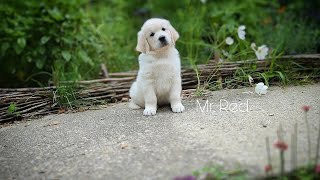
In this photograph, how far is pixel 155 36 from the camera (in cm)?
345

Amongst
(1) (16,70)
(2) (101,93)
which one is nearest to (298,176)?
(2) (101,93)

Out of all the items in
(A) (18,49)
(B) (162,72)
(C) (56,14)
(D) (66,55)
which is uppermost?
(C) (56,14)

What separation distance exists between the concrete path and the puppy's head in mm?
559

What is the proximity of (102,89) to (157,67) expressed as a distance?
107 centimetres

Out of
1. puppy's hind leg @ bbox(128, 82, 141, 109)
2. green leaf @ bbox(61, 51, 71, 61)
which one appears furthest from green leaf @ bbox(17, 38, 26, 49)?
puppy's hind leg @ bbox(128, 82, 141, 109)

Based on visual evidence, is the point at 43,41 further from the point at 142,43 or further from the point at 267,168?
the point at 267,168

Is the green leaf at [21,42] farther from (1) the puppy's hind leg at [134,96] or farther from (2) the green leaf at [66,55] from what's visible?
(1) the puppy's hind leg at [134,96]

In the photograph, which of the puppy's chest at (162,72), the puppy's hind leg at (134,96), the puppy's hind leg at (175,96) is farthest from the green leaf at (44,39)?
the puppy's hind leg at (175,96)

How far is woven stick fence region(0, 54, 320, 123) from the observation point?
4.09 metres

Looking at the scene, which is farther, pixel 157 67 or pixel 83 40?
pixel 83 40

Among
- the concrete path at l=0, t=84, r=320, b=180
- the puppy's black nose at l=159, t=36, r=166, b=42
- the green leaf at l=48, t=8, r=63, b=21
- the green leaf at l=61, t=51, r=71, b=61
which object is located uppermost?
the green leaf at l=48, t=8, r=63, b=21

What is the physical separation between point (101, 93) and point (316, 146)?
7.98 ft

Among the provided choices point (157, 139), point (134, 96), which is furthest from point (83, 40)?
point (157, 139)

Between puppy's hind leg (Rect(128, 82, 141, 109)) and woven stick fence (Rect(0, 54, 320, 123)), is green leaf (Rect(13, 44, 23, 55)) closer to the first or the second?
woven stick fence (Rect(0, 54, 320, 123))
